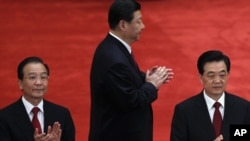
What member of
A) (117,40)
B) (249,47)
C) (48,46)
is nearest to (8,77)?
(48,46)

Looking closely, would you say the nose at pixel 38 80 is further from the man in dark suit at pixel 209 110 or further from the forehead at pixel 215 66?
the forehead at pixel 215 66

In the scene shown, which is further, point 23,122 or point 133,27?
point 23,122

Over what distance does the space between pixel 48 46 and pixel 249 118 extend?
235 centimetres

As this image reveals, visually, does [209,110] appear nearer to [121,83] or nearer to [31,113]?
[121,83]

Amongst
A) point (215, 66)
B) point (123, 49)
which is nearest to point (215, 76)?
point (215, 66)

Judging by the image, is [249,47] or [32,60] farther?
[249,47]

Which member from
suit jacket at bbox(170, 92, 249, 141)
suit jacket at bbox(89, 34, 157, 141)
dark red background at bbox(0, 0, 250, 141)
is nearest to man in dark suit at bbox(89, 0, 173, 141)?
suit jacket at bbox(89, 34, 157, 141)

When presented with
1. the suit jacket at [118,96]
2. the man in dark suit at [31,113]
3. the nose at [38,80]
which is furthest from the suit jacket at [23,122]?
the suit jacket at [118,96]

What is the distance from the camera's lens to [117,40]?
3289 millimetres

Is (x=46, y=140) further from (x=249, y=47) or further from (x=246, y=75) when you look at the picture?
(x=249, y=47)

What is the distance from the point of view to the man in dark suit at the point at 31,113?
3465 mm

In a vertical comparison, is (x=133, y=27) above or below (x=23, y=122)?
above

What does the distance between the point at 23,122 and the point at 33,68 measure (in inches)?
9.7

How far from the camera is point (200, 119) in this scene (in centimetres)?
349
